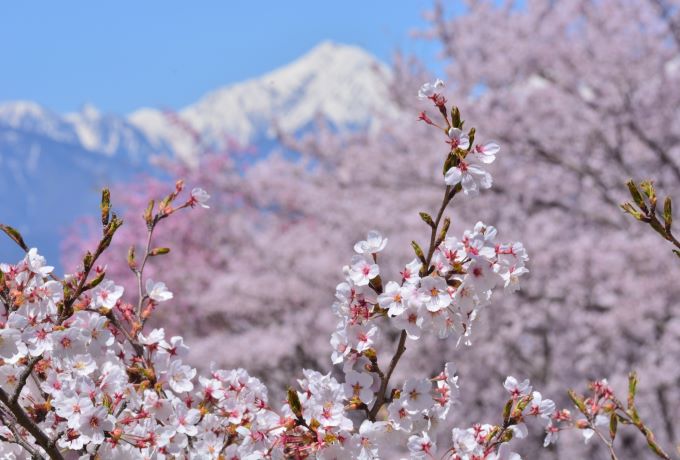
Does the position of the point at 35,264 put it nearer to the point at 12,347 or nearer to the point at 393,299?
the point at 12,347

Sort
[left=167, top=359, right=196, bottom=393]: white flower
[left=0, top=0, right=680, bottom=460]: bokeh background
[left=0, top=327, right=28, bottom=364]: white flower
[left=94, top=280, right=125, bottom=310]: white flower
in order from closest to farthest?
[left=0, top=327, right=28, bottom=364]: white flower, [left=94, top=280, right=125, bottom=310]: white flower, [left=167, top=359, right=196, bottom=393]: white flower, [left=0, top=0, right=680, bottom=460]: bokeh background

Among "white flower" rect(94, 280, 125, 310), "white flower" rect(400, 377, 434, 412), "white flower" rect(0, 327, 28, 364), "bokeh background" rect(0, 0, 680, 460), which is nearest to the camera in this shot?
"white flower" rect(0, 327, 28, 364)

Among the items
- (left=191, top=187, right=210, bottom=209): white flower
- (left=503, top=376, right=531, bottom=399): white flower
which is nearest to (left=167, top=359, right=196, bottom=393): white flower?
(left=191, top=187, right=210, bottom=209): white flower

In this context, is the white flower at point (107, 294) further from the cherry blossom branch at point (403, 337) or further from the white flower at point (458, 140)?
the white flower at point (458, 140)

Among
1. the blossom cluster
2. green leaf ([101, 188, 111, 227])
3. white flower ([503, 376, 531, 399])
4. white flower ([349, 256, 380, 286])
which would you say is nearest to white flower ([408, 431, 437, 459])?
the blossom cluster

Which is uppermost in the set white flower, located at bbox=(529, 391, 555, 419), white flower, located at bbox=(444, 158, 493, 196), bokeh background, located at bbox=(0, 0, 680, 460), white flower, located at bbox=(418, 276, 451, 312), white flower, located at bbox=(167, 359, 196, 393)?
bokeh background, located at bbox=(0, 0, 680, 460)

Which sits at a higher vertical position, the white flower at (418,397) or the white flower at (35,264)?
the white flower at (35,264)

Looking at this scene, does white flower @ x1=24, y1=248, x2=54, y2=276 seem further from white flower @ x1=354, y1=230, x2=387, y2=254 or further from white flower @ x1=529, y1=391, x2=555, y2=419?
white flower @ x1=529, y1=391, x2=555, y2=419

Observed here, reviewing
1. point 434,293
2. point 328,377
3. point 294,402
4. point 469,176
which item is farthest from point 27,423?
point 469,176

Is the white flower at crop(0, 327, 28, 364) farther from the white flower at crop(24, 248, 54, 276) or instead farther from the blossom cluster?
the white flower at crop(24, 248, 54, 276)

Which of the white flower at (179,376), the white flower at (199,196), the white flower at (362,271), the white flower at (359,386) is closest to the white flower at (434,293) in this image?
the white flower at (362,271)

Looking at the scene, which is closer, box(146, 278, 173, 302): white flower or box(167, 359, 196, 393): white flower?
box(167, 359, 196, 393): white flower

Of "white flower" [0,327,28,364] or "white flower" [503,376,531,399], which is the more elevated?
"white flower" [0,327,28,364]

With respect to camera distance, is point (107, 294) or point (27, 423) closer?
point (27, 423)
